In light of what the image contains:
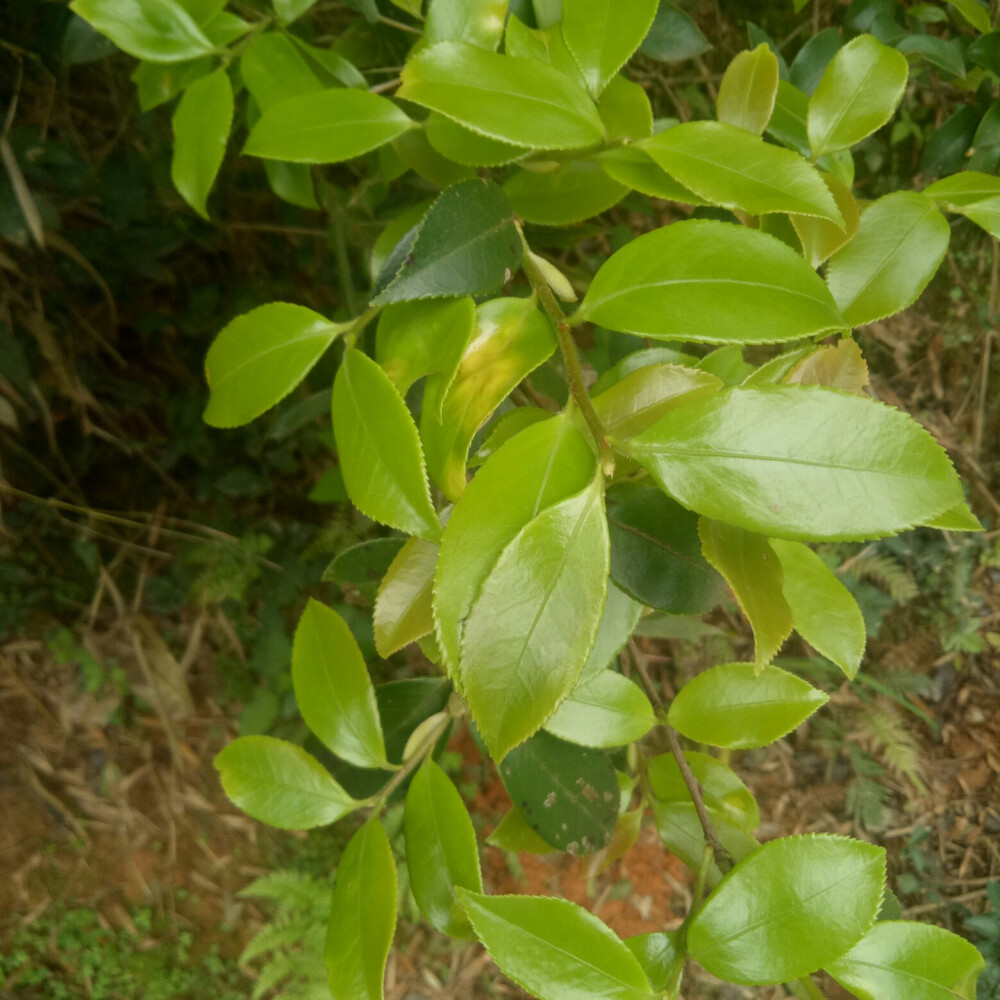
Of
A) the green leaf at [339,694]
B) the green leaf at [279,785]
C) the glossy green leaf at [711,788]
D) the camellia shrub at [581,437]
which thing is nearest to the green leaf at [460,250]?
the camellia shrub at [581,437]

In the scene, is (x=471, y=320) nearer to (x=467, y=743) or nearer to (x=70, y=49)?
(x=70, y=49)

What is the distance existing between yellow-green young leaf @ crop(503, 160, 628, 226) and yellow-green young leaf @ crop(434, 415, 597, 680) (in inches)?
10.2

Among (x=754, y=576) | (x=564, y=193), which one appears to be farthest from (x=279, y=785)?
(x=564, y=193)

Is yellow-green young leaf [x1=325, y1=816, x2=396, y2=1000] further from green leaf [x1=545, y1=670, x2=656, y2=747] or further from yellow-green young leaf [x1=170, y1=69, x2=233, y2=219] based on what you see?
yellow-green young leaf [x1=170, y1=69, x2=233, y2=219]

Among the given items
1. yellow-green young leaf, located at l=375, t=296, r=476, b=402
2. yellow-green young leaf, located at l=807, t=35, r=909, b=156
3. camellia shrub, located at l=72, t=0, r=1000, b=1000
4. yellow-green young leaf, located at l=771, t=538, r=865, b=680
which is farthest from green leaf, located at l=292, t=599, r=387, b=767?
yellow-green young leaf, located at l=807, t=35, r=909, b=156

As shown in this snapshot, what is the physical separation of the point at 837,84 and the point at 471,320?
1.34ft

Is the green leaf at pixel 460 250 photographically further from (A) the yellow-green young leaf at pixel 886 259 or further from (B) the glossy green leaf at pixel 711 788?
(B) the glossy green leaf at pixel 711 788

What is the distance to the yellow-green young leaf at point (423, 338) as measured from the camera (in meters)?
0.48

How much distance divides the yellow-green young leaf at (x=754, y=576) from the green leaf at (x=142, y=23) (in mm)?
593

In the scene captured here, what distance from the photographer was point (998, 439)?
5.41 feet

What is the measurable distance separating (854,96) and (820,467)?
0.43m

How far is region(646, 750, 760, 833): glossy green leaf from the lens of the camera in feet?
2.59

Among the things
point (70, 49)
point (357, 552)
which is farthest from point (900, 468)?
point (70, 49)

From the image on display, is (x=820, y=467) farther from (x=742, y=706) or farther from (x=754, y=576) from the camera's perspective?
(x=742, y=706)
